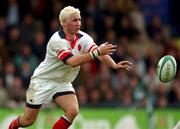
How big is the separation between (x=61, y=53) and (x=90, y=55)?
0.52 m

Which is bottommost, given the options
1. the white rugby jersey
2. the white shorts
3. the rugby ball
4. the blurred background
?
the white shorts

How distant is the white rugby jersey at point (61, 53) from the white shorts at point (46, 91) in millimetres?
72

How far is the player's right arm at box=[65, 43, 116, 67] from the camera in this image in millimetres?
10219

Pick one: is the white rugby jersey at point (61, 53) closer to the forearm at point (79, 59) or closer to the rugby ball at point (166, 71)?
the forearm at point (79, 59)

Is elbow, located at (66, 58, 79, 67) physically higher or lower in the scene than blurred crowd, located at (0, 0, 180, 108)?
lower

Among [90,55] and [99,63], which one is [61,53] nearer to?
[90,55]

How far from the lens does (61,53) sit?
10703 millimetres

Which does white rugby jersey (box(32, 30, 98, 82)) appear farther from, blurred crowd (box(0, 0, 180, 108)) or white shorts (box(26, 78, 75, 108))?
blurred crowd (box(0, 0, 180, 108))

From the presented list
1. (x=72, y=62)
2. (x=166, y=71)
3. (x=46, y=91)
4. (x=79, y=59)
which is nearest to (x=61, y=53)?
(x=72, y=62)

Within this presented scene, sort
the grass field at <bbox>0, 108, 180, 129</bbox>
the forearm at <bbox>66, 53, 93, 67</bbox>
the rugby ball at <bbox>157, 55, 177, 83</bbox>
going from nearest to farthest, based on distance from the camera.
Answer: the forearm at <bbox>66, 53, 93, 67</bbox>
the rugby ball at <bbox>157, 55, 177, 83</bbox>
the grass field at <bbox>0, 108, 180, 129</bbox>

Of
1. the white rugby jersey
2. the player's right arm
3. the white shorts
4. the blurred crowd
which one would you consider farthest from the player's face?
the blurred crowd

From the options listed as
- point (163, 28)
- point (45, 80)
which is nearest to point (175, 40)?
point (163, 28)

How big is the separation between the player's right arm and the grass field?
5629 mm

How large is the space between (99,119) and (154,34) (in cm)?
337
